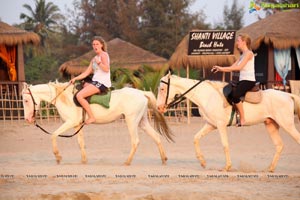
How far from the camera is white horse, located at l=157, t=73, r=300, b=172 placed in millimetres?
11289

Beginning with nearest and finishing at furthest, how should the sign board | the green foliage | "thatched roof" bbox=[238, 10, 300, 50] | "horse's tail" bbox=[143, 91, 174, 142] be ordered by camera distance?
"horse's tail" bbox=[143, 91, 174, 142], the sign board, "thatched roof" bbox=[238, 10, 300, 50], the green foliage

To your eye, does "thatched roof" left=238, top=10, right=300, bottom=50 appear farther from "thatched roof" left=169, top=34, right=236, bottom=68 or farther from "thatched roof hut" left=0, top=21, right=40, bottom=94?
"thatched roof hut" left=0, top=21, right=40, bottom=94

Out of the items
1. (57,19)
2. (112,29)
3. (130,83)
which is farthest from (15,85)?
(57,19)

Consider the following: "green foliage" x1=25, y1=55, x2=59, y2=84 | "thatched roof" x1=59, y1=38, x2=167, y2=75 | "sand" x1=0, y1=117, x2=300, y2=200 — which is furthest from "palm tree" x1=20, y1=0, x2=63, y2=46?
"sand" x1=0, y1=117, x2=300, y2=200

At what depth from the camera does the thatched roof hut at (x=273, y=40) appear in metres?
25.7

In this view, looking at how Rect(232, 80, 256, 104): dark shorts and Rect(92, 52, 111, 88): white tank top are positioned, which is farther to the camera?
Rect(92, 52, 111, 88): white tank top

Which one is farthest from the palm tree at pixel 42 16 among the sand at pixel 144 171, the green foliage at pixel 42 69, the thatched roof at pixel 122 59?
the sand at pixel 144 171

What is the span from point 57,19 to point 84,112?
52.2 metres

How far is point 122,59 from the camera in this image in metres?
32.7

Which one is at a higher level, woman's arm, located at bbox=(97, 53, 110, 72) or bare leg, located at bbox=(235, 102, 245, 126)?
woman's arm, located at bbox=(97, 53, 110, 72)

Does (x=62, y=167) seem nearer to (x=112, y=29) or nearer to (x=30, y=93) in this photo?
(x=30, y=93)

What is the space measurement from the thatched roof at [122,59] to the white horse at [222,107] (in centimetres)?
1859

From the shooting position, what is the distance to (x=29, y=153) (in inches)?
587

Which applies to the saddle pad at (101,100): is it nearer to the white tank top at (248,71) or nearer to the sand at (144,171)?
the sand at (144,171)
